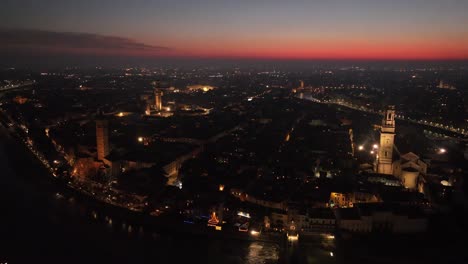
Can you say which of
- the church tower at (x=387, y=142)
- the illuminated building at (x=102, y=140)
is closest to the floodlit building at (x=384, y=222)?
the church tower at (x=387, y=142)

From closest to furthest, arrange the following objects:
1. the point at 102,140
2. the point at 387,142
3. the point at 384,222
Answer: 1. the point at 384,222
2. the point at 387,142
3. the point at 102,140

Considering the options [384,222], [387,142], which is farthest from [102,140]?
[384,222]

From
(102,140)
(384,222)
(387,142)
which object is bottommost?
(384,222)

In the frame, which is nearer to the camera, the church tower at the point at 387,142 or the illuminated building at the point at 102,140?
the church tower at the point at 387,142

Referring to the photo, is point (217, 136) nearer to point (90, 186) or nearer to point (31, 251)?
point (90, 186)

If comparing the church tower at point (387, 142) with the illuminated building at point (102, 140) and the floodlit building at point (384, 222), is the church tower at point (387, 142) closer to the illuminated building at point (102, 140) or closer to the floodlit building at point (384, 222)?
the floodlit building at point (384, 222)

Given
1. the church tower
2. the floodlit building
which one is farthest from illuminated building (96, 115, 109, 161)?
the church tower

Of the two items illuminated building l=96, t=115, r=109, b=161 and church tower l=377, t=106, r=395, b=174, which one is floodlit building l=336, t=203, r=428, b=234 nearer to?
church tower l=377, t=106, r=395, b=174

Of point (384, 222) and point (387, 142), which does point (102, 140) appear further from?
point (384, 222)
